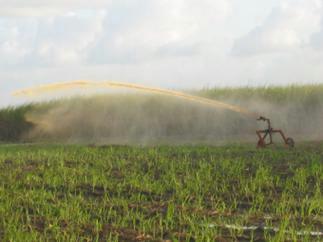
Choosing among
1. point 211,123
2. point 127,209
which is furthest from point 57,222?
point 211,123

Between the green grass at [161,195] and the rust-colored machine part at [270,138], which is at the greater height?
the rust-colored machine part at [270,138]

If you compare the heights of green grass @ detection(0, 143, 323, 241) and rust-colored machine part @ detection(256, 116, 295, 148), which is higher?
rust-colored machine part @ detection(256, 116, 295, 148)

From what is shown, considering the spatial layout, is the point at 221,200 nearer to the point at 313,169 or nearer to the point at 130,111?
the point at 313,169

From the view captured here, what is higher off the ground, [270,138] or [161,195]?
[270,138]

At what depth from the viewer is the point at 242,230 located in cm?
746

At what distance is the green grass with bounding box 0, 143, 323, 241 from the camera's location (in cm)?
751

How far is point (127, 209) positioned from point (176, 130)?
47.5ft

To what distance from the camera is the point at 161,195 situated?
31.4ft

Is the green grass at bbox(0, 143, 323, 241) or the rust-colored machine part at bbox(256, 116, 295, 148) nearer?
the green grass at bbox(0, 143, 323, 241)

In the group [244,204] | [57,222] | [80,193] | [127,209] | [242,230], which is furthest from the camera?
[80,193]

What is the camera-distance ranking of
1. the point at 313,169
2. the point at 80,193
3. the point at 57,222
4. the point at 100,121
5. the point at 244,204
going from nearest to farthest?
1. the point at 57,222
2. the point at 244,204
3. the point at 80,193
4. the point at 313,169
5. the point at 100,121

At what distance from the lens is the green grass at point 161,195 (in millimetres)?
7508

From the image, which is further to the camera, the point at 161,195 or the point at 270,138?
the point at 270,138

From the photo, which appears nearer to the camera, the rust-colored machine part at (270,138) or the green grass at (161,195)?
the green grass at (161,195)
